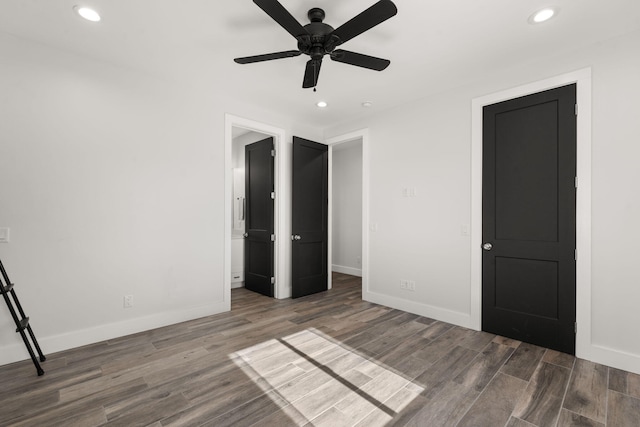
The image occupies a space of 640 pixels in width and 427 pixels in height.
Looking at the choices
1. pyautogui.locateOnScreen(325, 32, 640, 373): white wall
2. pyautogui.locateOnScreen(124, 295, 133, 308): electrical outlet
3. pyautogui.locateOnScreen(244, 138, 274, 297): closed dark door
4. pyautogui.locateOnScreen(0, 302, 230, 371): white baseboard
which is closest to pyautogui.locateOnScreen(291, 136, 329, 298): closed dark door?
pyautogui.locateOnScreen(244, 138, 274, 297): closed dark door

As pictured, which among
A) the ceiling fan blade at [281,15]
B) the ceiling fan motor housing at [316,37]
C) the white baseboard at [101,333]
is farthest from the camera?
the white baseboard at [101,333]

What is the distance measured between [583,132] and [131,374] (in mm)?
4310

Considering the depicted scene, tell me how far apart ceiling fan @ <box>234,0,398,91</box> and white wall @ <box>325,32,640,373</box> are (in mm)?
1583

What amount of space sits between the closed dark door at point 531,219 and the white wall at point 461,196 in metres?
0.17

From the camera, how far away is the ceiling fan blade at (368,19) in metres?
1.73

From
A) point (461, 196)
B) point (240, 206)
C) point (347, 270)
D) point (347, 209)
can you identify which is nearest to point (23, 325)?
point (240, 206)

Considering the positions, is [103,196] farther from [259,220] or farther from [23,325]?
[259,220]

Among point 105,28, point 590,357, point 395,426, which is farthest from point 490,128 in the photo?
point 105,28

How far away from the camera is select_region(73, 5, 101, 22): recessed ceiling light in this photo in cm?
216

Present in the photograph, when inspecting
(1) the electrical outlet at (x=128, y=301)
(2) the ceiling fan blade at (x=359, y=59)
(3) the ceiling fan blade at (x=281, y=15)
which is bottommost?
(1) the electrical outlet at (x=128, y=301)

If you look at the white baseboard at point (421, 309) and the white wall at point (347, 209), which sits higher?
the white wall at point (347, 209)

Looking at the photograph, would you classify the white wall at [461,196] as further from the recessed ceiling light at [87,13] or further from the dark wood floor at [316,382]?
the recessed ceiling light at [87,13]

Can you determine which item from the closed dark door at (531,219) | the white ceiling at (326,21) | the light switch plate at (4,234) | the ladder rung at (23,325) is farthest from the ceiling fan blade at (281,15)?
the ladder rung at (23,325)

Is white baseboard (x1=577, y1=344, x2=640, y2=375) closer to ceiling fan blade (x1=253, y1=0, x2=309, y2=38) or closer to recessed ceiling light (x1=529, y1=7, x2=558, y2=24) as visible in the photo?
recessed ceiling light (x1=529, y1=7, x2=558, y2=24)
